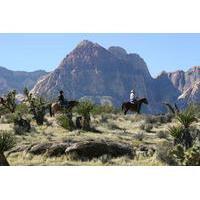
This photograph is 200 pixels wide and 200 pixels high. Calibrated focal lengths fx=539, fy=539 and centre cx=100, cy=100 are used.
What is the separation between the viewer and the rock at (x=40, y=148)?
1983 cm

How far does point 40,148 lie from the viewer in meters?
20.0

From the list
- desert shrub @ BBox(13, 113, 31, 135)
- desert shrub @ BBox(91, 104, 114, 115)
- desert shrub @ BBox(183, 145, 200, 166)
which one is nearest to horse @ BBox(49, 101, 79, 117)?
desert shrub @ BBox(13, 113, 31, 135)

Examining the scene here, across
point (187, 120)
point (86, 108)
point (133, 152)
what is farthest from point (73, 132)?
point (133, 152)

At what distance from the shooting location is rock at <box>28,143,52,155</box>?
65.1 ft

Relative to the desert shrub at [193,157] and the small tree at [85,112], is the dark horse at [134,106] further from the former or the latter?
the desert shrub at [193,157]

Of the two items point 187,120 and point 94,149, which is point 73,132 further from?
point 94,149

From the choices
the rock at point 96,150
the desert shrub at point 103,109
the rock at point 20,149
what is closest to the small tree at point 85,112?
the rock at point 20,149

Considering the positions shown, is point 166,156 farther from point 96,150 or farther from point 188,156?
point 96,150
